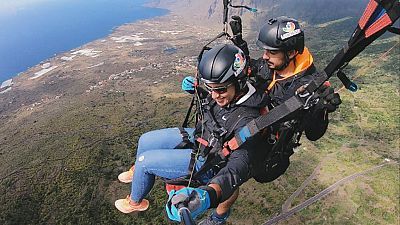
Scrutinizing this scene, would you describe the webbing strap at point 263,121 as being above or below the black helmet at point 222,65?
below

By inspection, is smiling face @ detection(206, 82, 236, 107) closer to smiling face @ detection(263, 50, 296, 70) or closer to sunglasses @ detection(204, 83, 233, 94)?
sunglasses @ detection(204, 83, 233, 94)

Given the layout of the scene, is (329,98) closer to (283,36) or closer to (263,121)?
(263,121)

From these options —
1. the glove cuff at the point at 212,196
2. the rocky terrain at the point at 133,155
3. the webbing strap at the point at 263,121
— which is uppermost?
the webbing strap at the point at 263,121

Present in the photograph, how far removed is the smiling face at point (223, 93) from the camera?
160 inches

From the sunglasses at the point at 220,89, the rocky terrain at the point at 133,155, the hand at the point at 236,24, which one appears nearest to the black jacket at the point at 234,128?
the sunglasses at the point at 220,89

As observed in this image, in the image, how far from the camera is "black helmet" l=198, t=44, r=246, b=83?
3.96 m

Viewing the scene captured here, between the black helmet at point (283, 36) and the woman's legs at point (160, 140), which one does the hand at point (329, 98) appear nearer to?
the black helmet at point (283, 36)

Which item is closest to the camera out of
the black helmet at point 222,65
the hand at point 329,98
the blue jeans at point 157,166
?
the black helmet at point 222,65

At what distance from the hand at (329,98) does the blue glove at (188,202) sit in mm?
1948

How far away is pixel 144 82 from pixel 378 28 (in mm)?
116789

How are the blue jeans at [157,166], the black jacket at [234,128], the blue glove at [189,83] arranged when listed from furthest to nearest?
the blue glove at [189,83] → the blue jeans at [157,166] → the black jacket at [234,128]

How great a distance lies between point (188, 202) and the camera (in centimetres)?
300

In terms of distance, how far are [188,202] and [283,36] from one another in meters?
2.94

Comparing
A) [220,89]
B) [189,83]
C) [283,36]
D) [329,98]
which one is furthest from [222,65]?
[283,36]
